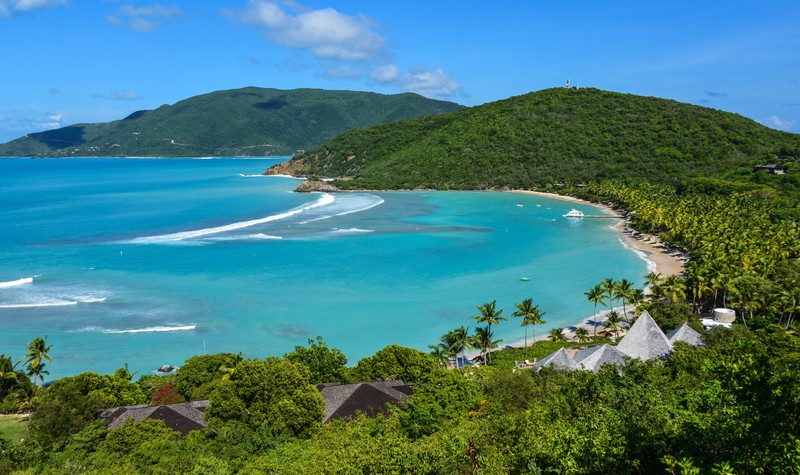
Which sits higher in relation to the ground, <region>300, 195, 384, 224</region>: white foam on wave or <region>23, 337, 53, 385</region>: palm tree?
<region>300, 195, 384, 224</region>: white foam on wave

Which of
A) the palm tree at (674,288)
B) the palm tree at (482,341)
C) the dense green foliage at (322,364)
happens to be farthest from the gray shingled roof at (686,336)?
the dense green foliage at (322,364)

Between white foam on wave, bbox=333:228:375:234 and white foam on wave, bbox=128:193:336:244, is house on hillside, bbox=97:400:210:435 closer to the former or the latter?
white foam on wave, bbox=128:193:336:244

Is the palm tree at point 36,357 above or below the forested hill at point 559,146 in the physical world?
below

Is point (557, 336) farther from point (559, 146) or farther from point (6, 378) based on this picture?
point (559, 146)

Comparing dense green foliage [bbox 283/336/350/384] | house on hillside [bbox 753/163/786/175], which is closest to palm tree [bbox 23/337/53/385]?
dense green foliage [bbox 283/336/350/384]

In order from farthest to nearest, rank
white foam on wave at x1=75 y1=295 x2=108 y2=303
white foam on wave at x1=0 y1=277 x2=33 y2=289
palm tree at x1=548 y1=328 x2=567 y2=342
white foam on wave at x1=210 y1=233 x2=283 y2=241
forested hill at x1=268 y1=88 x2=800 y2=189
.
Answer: forested hill at x1=268 y1=88 x2=800 y2=189 → white foam on wave at x1=210 y1=233 x2=283 y2=241 → white foam on wave at x1=0 y1=277 x2=33 y2=289 → white foam on wave at x1=75 y1=295 x2=108 y2=303 → palm tree at x1=548 y1=328 x2=567 y2=342

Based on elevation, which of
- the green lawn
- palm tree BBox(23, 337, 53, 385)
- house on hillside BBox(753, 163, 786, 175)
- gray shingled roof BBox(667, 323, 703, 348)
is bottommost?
the green lawn

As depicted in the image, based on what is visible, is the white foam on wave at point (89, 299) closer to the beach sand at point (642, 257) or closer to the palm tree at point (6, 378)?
the palm tree at point (6, 378)

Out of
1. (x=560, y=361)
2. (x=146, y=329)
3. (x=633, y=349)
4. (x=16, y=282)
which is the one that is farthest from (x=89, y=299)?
(x=633, y=349)
